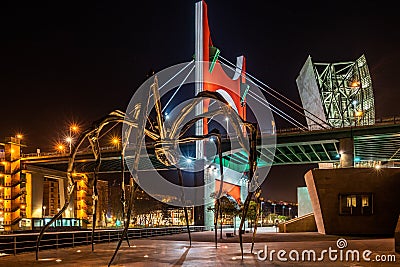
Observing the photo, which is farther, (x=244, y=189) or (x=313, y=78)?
(x=244, y=189)

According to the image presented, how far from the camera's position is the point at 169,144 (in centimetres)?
1177

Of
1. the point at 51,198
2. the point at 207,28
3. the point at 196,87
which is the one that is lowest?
the point at 51,198

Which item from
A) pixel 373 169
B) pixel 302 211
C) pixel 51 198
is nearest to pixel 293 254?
pixel 373 169

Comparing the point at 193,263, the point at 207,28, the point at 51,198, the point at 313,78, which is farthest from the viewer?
the point at 51,198

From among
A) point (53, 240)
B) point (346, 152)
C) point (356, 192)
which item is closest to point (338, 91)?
point (346, 152)

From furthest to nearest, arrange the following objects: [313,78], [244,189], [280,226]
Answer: [244,189] → [313,78] → [280,226]

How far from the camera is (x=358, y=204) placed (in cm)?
2420

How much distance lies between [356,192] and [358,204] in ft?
2.15

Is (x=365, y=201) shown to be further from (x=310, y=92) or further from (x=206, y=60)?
(x=310, y=92)

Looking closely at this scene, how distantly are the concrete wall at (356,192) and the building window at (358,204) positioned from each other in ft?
0.57

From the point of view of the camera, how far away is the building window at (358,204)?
948 inches

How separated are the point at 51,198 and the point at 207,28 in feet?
228

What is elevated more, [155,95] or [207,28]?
[207,28]

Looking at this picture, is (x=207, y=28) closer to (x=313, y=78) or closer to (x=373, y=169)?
(x=313, y=78)
